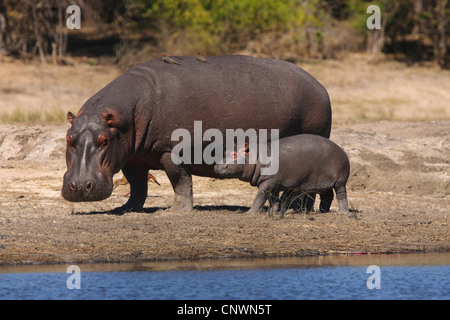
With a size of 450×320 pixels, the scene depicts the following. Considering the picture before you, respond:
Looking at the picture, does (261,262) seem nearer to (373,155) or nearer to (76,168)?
(76,168)

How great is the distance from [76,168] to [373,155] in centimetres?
591

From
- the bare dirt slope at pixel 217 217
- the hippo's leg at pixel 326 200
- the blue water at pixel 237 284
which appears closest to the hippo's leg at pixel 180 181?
the bare dirt slope at pixel 217 217

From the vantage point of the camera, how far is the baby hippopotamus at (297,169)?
35.0 ft

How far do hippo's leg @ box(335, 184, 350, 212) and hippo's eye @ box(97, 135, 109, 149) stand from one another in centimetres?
292

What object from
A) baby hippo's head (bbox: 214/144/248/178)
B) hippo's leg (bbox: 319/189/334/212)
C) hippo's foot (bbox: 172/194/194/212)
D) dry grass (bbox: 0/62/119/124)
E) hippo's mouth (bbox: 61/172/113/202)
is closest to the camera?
hippo's mouth (bbox: 61/172/113/202)

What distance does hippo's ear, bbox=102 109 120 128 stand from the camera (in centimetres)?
1006

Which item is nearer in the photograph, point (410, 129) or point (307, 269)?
point (307, 269)

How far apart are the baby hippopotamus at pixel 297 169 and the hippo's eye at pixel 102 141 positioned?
1474mm

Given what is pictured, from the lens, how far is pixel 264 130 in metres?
10.9

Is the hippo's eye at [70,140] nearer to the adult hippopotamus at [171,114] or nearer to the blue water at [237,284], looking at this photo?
the adult hippopotamus at [171,114]

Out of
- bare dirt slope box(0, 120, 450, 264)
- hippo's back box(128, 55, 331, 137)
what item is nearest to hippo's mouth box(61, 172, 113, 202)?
bare dirt slope box(0, 120, 450, 264)

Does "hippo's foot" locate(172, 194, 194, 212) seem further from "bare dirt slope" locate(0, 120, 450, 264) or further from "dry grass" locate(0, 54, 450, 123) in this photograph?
"dry grass" locate(0, 54, 450, 123)

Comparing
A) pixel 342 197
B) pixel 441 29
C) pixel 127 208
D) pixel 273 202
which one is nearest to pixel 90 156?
pixel 127 208
